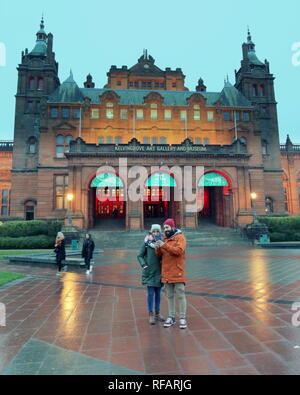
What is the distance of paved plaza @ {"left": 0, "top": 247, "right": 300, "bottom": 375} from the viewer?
Result: 334 centimetres

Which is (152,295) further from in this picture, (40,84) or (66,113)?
(40,84)

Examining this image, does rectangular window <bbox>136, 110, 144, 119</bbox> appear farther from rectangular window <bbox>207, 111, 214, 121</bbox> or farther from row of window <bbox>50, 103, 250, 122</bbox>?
rectangular window <bbox>207, 111, 214, 121</bbox>

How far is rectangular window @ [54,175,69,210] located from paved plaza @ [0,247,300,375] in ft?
85.1

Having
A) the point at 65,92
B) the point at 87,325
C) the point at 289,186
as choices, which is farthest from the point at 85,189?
the point at 289,186

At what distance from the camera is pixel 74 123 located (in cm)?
3562

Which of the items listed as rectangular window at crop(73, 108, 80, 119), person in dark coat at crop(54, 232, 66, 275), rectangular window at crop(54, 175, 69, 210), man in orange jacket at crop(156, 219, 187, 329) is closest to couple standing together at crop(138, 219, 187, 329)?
man in orange jacket at crop(156, 219, 187, 329)

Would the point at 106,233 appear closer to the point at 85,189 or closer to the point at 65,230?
the point at 65,230

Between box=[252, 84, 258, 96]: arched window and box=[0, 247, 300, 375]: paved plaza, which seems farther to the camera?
box=[252, 84, 258, 96]: arched window

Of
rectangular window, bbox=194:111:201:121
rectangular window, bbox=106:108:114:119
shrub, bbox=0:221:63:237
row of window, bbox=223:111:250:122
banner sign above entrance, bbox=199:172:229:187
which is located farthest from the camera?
row of window, bbox=223:111:250:122

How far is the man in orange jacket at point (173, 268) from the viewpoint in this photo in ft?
15.2

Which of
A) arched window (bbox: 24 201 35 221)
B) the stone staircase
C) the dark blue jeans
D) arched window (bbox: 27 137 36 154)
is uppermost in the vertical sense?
arched window (bbox: 27 137 36 154)

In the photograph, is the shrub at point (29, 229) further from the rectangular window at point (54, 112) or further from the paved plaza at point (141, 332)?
the rectangular window at point (54, 112)

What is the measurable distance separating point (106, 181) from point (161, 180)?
6.45m
